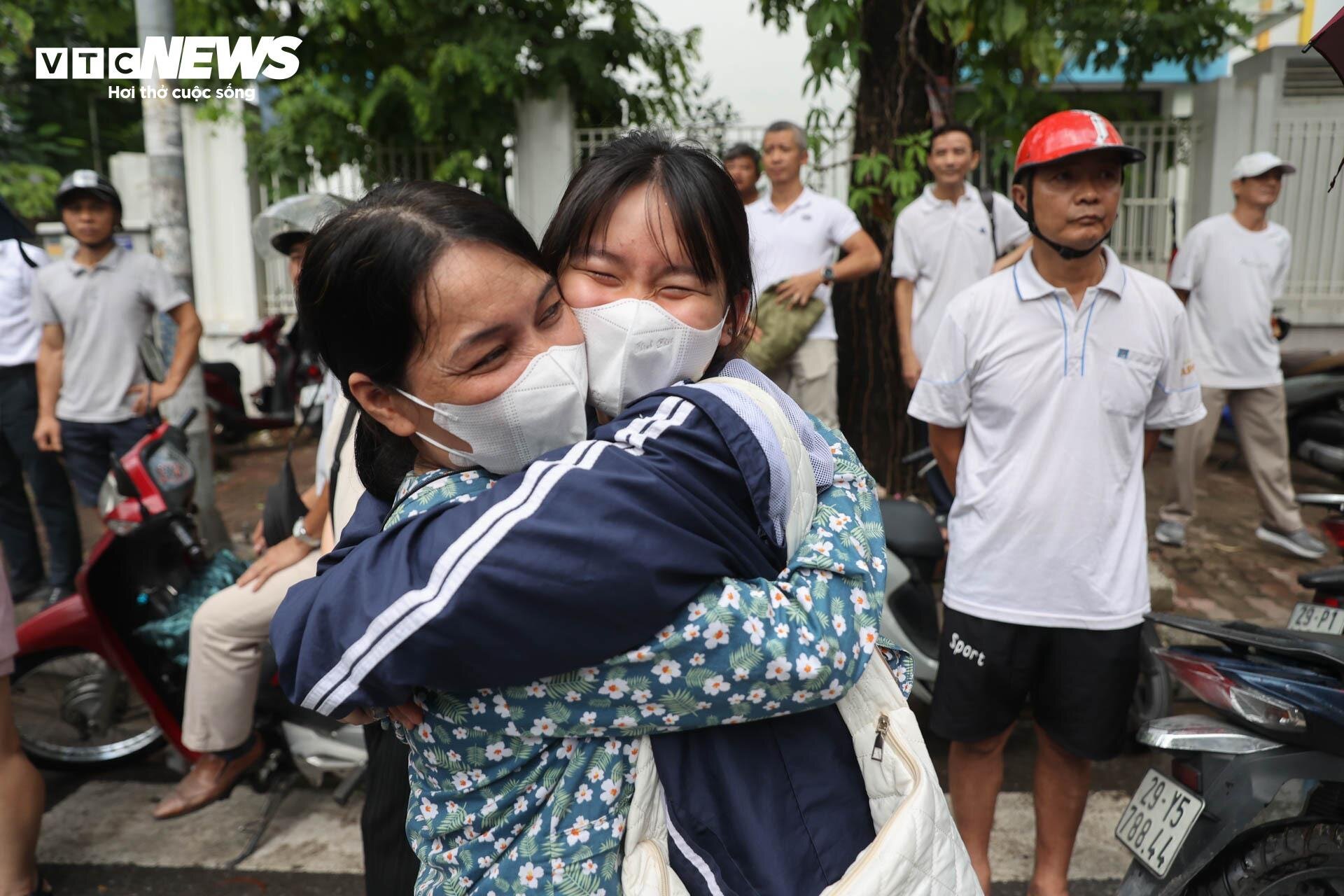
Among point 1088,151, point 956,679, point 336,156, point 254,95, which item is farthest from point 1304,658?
point 254,95

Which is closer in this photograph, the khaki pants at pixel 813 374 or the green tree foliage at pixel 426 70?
the khaki pants at pixel 813 374

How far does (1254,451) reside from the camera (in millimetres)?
5977

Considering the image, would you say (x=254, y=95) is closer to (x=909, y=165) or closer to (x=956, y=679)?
(x=909, y=165)

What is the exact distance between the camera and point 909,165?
564cm

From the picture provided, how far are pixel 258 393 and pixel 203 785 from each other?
6.41m

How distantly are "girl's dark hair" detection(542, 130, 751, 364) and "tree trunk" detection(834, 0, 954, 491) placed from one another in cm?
462

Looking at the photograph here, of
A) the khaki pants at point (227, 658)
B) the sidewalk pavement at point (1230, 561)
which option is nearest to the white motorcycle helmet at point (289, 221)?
the khaki pants at point (227, 658)

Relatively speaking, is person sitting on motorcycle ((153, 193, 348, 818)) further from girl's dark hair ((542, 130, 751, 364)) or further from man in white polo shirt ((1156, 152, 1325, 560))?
man in white polo shirt ((1156, 152, 1325, 560))

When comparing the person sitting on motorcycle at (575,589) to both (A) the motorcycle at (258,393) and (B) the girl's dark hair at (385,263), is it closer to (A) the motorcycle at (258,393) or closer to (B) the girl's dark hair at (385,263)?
(B) the girl's dark hair at (385,263)

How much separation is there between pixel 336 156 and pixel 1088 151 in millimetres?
6742

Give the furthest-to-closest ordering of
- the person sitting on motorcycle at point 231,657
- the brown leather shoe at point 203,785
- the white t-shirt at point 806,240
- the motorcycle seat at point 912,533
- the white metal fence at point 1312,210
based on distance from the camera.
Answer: the white metal fence at point 1312,210, the white t-shirt at point 806,240, the motorcycle seat at point 912,533, the brown leather shoe at point 203,785, the person sitting on motorcycle at point 231,657

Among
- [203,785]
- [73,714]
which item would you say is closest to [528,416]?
[203,785]

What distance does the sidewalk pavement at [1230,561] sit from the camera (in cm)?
509

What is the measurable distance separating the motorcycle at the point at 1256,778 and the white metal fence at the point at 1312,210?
→ 26.6ft
